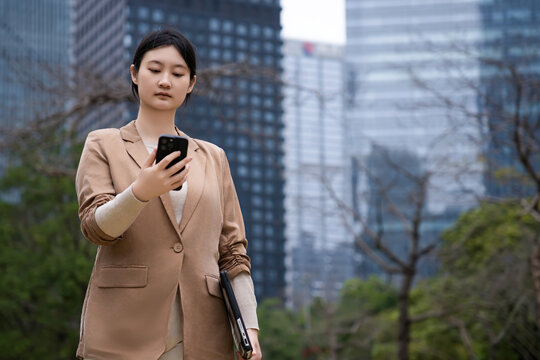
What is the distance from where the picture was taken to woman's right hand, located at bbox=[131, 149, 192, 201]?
87.8 inches

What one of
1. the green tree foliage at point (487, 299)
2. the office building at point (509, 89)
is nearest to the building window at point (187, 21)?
the green tree foliage at point (487, 299)

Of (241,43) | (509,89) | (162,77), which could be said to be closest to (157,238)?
(162,77)

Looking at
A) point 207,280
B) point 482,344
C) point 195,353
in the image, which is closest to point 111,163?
point 207,280

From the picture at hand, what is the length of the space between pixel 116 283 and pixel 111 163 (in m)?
0.38

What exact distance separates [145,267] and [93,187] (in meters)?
0.29

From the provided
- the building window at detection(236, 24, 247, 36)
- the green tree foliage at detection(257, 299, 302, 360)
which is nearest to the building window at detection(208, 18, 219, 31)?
the building window at detection(236, 24, 247, 36)

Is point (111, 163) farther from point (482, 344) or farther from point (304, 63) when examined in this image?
point (304, 63)

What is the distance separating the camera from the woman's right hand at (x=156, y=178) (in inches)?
87.8

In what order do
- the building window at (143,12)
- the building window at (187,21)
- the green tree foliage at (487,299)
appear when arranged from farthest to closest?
the building window at (187,21) → the building window at (143,12) → the green tree foliage at (487,299)

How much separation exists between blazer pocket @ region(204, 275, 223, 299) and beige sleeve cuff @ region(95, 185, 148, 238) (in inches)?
13.2

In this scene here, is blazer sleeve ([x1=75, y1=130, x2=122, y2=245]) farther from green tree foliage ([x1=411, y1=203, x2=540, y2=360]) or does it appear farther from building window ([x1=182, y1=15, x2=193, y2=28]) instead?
building window ([x1=182, y1=15, x2=193, y2=28])

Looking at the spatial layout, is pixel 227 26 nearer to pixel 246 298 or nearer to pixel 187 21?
pixel 187 21

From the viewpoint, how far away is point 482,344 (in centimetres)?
2275

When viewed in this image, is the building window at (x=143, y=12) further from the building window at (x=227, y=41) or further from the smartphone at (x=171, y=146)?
the smartphone at (x=171, y=146)
